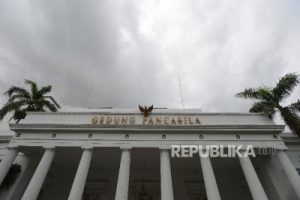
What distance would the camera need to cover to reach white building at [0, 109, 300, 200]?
11008mm

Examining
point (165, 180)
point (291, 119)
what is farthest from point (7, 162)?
point (291, 119)

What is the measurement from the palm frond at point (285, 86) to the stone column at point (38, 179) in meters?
16.1

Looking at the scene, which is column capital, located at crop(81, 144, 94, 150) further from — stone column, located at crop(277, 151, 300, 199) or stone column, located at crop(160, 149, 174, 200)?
stone column, located at crop(277, 151, 300, 199)

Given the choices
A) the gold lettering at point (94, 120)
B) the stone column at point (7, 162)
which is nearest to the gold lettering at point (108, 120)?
the gold lettering at point (94, 120)

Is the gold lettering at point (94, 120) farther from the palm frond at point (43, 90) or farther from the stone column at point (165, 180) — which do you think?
the palm frond at point (43, 90)

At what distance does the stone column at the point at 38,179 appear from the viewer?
34.1 feet

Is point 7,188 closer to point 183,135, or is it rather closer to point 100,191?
point 100,191

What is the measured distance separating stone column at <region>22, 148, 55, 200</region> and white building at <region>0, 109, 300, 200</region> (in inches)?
0.6

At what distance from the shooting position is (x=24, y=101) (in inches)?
647

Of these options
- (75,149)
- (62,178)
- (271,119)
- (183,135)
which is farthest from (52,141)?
(271,119)

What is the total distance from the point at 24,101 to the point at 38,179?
8.32 m

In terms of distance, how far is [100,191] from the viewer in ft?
50.2

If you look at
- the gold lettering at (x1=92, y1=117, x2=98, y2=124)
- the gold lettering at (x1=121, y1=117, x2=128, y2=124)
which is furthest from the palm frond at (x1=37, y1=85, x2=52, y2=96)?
the gold lettering at (x1=121, y1=117, x2=128, y2=124)

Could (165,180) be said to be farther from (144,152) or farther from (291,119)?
(291,119)
